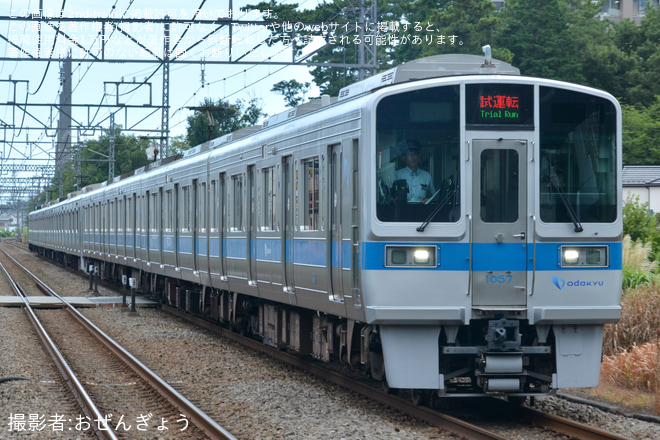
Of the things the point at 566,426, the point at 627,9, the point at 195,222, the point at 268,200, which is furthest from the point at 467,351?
the point at 627,9

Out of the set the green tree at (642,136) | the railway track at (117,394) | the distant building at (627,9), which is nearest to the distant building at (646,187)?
the green tree at (642,136)

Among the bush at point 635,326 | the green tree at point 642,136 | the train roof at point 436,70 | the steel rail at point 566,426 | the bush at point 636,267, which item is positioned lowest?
the steel rail at point 566,426

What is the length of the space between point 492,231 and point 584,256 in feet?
2.68

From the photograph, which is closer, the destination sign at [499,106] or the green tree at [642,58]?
the destination sign at [499,106]

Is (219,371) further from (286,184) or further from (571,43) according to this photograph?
(571,43)

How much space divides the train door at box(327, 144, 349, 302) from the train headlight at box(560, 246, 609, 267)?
200 centimetres

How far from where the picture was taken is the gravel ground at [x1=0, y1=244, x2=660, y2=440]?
7758 millimetres

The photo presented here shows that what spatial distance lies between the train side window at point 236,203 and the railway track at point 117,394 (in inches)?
90.2

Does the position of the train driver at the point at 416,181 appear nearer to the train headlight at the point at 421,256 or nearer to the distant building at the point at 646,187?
the train headlight at the point at 421,256

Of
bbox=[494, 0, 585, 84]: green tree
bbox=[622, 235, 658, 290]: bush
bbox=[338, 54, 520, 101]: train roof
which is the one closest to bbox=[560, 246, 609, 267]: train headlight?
bbox=[338, 54, 520, 101]: train roof

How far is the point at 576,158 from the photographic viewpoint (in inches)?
321

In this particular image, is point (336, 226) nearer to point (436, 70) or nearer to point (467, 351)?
point (436, 70)

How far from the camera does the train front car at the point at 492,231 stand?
26.0 ft

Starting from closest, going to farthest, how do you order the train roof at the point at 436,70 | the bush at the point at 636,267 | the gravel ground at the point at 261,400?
the gravel ground at the point at 261,400 < the train roof at the point at 436,70 < the bush at the point at 636,267
